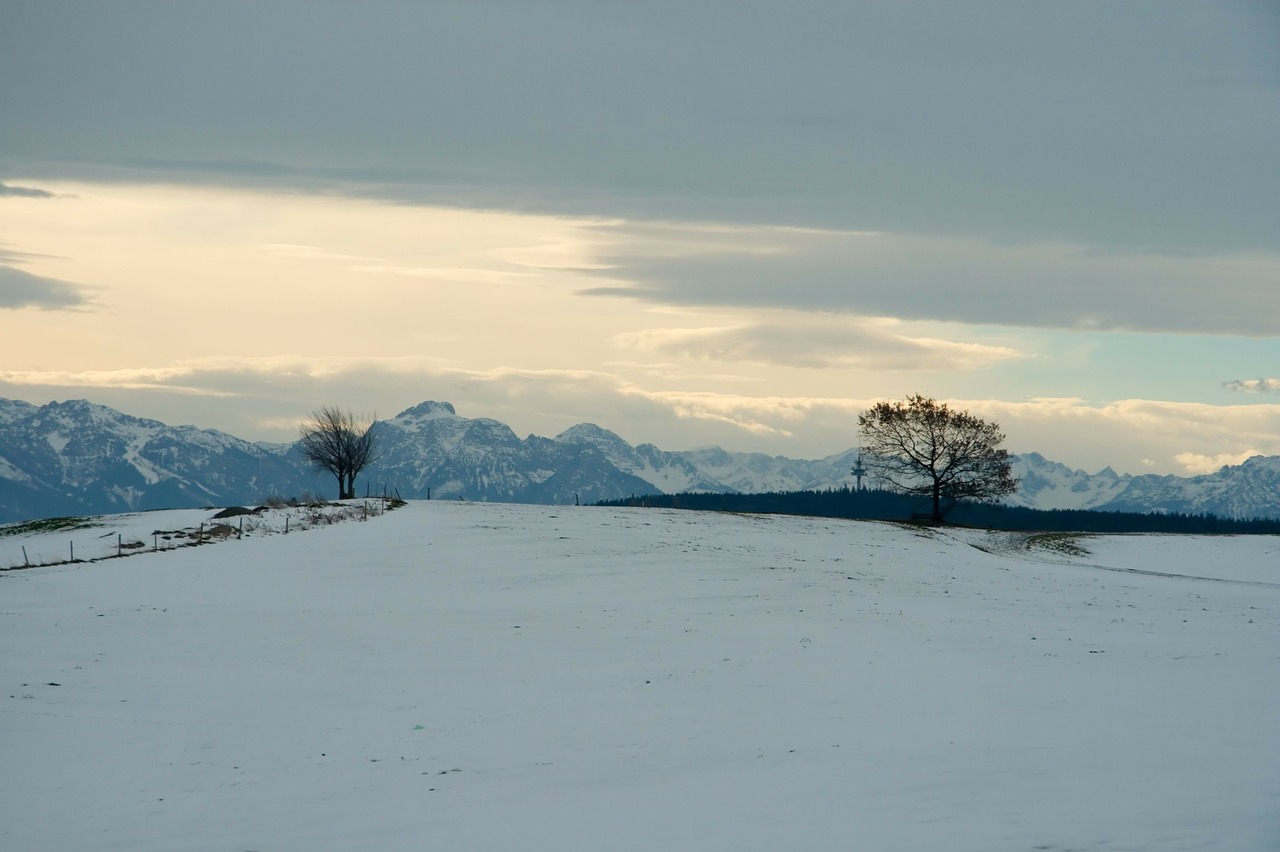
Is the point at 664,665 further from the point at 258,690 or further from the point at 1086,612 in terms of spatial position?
the point at 1086,612

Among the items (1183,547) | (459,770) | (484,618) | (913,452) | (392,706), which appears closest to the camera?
(459,770)

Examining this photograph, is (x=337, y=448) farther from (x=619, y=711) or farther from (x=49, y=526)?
(x=619, y=711)

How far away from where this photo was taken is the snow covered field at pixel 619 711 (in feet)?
46.5

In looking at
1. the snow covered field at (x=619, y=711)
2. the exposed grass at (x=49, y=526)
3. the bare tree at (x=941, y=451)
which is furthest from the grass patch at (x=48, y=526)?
the bare tree at (x=941, y=451)

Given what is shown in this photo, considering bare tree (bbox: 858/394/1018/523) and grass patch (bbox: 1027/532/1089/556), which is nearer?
grass patch (bbox: 1027/532/1089/556)

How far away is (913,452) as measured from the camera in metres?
90.8

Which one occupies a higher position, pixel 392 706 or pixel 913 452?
pixel 913 452

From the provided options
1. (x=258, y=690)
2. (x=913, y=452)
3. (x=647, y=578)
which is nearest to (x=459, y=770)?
(x=258, y=690)

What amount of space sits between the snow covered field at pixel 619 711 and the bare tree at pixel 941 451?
164 ft

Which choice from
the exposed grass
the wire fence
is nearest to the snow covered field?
the wire fence

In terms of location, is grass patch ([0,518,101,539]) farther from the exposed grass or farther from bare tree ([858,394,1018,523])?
bare tree ([858,394,1018,523])

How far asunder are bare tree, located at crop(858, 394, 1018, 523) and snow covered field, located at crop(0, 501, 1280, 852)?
4987 cm

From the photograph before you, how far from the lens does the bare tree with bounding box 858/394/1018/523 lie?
8956cm

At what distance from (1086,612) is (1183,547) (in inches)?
1732
